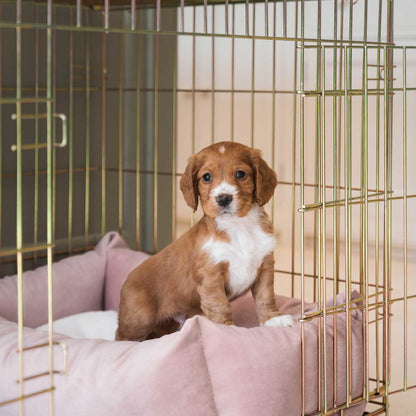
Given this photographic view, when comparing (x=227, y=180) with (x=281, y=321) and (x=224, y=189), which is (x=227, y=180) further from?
(x=281, y=321)

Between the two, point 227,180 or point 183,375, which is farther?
point 227,180

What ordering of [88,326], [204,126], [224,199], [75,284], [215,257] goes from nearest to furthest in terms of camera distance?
[224,199] → [215,257] → [88,326] → [75,284] → [204,126]

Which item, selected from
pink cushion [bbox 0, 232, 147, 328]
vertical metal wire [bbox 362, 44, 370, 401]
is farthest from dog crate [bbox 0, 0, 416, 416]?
vertical metal wire [bbox 362, 44, 370, 401]

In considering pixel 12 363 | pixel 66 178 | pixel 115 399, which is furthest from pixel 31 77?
pixel 115 399

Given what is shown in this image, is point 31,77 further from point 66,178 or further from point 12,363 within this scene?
point 12,363

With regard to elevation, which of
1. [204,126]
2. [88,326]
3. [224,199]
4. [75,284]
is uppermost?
[204,126]

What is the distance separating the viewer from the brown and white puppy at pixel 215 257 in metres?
2.43

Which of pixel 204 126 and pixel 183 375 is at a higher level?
pixel 204 126

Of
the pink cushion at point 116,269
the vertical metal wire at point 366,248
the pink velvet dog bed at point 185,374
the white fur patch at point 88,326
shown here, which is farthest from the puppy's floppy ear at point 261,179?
the pink cushion at point 116,269

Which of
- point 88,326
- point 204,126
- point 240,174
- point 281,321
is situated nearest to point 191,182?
point 240,174

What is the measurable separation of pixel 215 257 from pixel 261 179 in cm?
29

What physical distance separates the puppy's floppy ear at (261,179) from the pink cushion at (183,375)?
0.43 m

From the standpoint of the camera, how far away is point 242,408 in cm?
220

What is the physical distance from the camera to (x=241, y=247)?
2.52m
